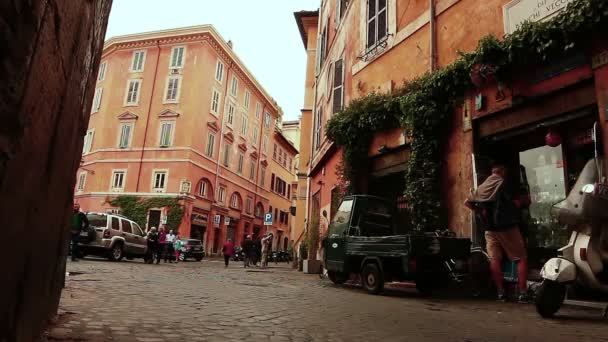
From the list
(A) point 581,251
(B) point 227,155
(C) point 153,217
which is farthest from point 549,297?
(B) point 227,155

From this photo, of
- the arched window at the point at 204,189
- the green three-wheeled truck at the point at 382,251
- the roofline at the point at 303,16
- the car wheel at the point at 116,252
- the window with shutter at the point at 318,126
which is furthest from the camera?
the arched window at the point at 204,189

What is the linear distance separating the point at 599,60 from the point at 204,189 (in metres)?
32.1

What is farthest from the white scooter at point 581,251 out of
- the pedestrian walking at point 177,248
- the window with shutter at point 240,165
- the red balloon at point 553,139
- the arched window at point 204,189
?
the window with shutter at point 240,165

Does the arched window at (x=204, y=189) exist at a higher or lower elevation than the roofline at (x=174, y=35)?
lower

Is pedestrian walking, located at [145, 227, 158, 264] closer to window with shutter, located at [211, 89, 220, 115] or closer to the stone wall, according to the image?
the stone wall

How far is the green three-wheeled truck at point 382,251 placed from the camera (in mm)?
7059

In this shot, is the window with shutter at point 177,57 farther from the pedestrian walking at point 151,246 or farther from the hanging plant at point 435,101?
the hanging plant at point 435,101

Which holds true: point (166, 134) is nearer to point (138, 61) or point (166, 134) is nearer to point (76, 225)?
point (138, 61)

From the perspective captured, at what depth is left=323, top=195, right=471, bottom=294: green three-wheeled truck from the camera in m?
7.06

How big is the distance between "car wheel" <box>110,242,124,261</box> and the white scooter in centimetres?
1543

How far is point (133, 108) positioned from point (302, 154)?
1739 cm

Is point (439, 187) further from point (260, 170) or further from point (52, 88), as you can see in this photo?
point (260, 170)

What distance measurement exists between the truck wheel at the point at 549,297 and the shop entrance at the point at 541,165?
2360 millimetres

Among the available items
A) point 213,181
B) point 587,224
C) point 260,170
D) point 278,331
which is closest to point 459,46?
point 587,224
